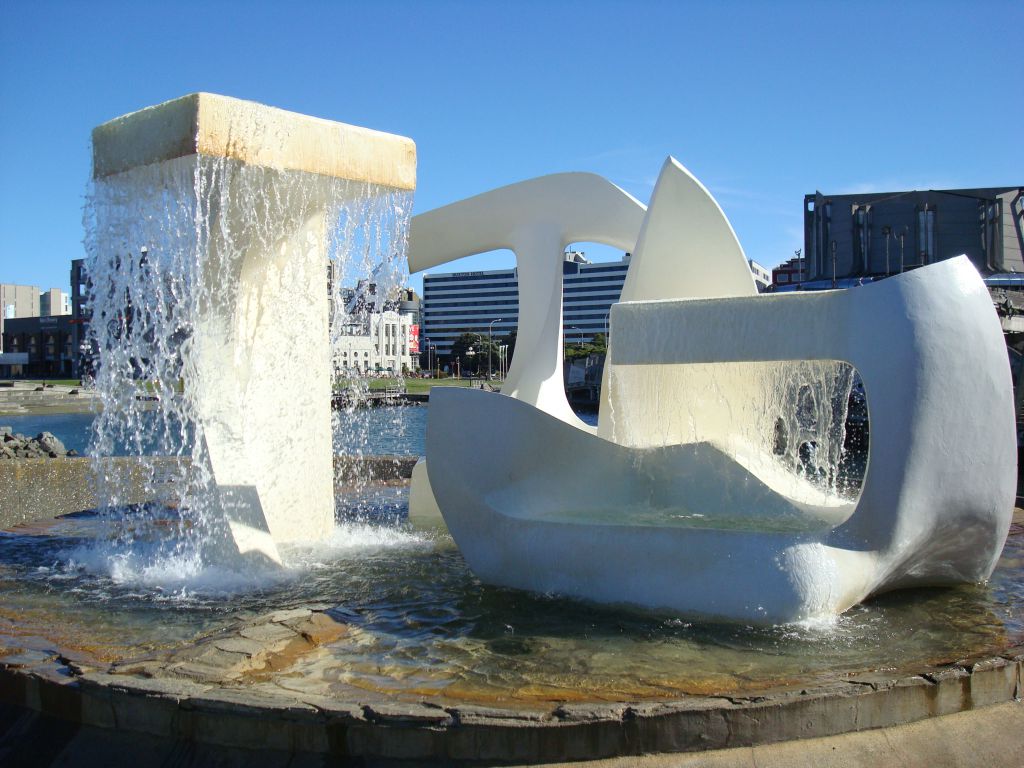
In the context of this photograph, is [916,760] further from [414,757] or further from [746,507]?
[746,507]

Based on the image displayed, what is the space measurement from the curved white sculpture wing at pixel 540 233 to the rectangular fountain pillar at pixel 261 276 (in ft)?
6.71

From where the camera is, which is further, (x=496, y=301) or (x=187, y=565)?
(x=496, y=301)

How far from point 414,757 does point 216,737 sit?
0.93m

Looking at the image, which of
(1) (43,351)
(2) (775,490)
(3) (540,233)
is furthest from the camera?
(1) (43,351)

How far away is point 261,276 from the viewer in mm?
8102

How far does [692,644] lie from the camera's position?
560cm

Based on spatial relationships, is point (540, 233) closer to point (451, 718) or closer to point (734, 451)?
point (734, 451)

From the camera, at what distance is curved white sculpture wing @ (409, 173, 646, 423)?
9.84m

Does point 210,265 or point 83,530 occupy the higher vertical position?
point 210,265

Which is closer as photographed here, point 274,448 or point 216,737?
point 216,737

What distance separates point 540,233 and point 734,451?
3394 mm

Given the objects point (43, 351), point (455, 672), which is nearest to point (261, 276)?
point (455, 672)

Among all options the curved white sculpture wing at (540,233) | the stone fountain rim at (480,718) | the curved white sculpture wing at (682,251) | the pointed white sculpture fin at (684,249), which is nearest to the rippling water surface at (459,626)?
the stone fountain rim at (480,718)

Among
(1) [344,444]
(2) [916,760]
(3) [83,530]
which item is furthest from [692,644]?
(1) [344,444]
